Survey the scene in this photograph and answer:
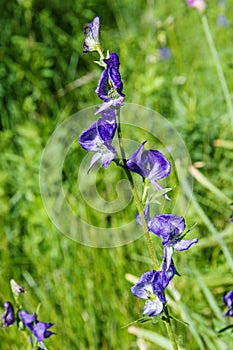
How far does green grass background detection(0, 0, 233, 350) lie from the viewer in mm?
1612

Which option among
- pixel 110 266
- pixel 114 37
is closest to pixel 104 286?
pixel 110 266

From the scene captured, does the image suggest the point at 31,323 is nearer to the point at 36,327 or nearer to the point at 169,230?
the point at 36,327

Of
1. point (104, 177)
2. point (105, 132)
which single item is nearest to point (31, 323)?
point (105, 132)

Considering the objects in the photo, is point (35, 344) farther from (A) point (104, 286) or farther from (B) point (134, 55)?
(B) point (134, 55)

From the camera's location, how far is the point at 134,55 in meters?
2.91

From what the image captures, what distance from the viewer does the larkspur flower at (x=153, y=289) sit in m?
0.87

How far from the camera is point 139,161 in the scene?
879mm

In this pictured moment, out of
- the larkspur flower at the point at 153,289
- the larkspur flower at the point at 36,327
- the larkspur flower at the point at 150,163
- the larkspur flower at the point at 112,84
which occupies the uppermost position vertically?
the larkspur flower at the point at 112,84

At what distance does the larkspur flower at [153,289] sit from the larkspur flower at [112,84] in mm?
241

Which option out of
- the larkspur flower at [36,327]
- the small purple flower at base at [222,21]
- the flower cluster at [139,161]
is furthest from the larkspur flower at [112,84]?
the small purple flower at base at [222,21]

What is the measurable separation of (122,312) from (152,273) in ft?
2.68

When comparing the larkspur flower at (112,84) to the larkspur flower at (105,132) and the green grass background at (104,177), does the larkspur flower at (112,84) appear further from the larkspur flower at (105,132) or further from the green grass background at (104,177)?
the green grass background at (104,177)

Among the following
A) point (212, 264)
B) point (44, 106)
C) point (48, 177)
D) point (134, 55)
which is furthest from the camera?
point (134, 55)

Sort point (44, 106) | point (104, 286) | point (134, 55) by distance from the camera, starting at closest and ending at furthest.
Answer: point (104, 286)
point (44, 106)
point (134, 55)
